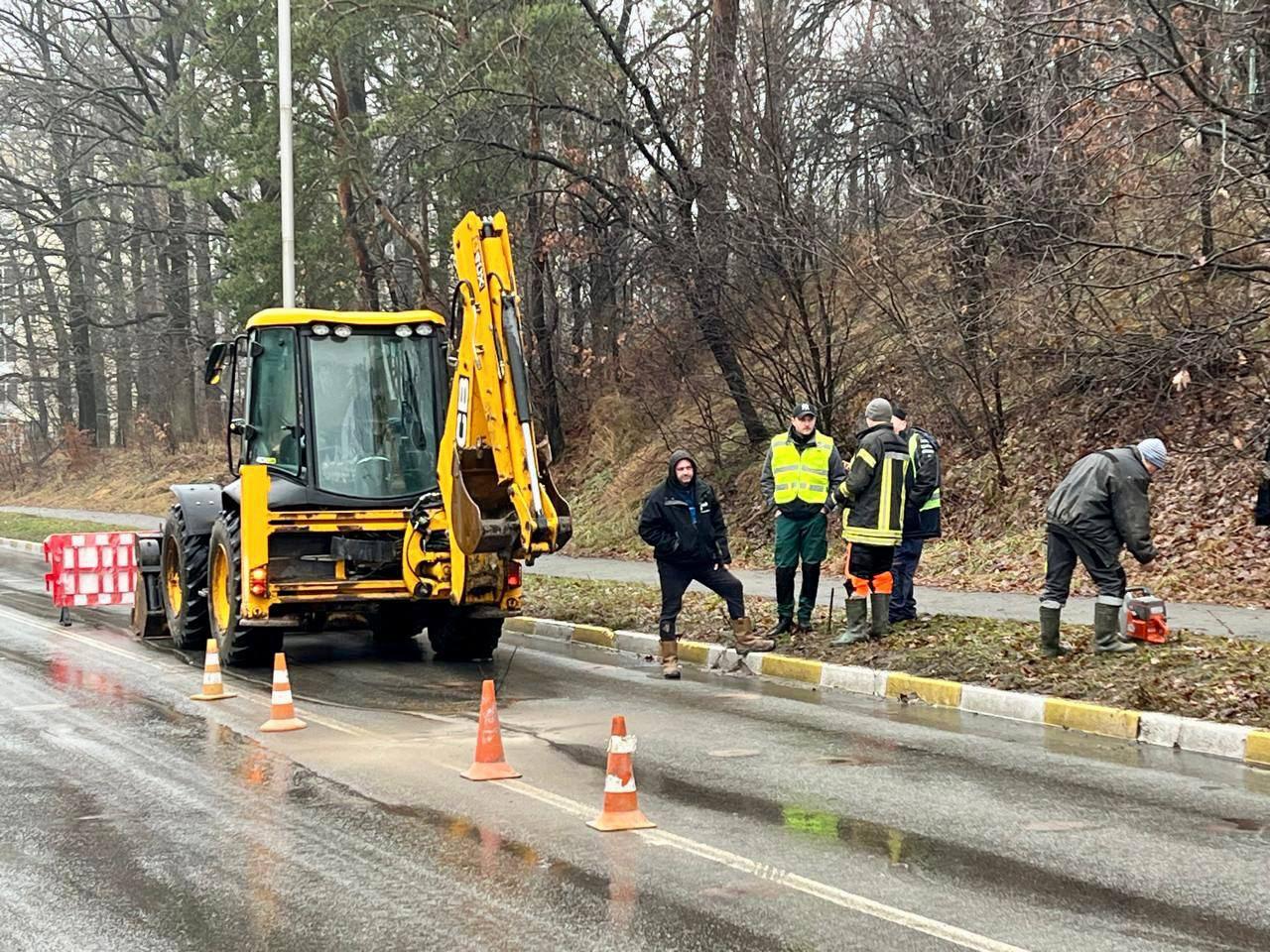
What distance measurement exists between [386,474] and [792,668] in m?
4.07

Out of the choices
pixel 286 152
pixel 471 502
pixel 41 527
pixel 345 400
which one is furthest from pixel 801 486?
pixel 41 527

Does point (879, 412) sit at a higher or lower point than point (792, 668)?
higher

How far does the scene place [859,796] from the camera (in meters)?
7.39

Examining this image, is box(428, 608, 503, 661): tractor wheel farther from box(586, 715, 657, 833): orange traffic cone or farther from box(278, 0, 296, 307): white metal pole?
box(278, 0, 296, 307): white metal pole

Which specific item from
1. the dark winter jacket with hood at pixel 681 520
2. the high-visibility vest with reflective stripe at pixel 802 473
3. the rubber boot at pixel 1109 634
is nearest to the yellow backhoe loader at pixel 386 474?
the dark winter jacket with hood at pixel 681 520

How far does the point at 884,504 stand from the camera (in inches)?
457

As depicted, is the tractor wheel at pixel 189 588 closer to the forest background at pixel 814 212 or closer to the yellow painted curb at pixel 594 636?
the yellow painted curb at pixel 594 636

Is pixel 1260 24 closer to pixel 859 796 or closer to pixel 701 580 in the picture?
pixel 701 580

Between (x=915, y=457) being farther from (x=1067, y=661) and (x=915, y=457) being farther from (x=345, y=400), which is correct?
(x=345, y=400)

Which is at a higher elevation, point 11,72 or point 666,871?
point 11,72

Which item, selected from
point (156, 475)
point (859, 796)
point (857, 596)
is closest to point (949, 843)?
point (859, 796)

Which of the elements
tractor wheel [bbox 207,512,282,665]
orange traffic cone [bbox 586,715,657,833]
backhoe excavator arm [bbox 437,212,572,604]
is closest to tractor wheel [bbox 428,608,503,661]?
backhoe excavator arm [bbox 437,212,572,604]

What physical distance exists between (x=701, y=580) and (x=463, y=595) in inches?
82.4

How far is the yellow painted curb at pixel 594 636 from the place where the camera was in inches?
552
